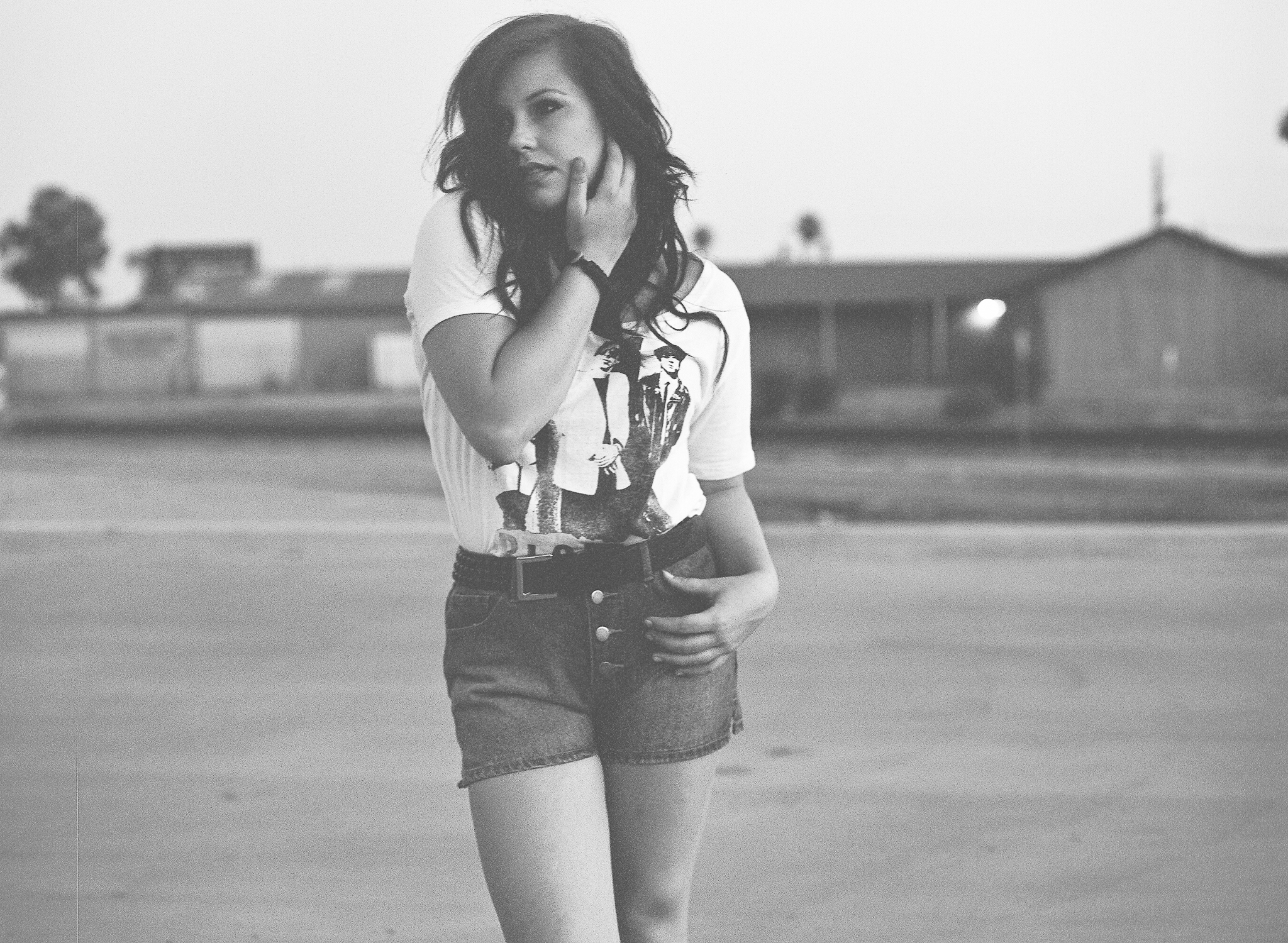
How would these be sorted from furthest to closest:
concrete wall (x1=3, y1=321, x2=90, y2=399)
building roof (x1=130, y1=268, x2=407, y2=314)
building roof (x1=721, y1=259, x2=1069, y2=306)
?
concrete wall (x1=3, y1=321, x2=90, y2=399)
building roof (x1=130, y1=268, x2=407, y2=314)
building roof (x1=721, y1=259, x2=1069, y2=306)

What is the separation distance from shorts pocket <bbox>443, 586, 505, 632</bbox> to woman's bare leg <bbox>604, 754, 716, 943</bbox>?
260mm

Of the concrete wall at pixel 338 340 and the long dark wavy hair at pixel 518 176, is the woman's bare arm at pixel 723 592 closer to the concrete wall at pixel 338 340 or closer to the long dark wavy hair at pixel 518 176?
the long dark wavy hair at pixel 518 176

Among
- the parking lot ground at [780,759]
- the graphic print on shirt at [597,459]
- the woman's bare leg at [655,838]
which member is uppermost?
the graphic print on shirt at [597,459]

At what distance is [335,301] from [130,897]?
51.2m

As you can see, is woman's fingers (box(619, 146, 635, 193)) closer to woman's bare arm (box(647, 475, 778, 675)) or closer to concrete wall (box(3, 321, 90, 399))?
woman's bare arm (box(647, 475, 778, 675))

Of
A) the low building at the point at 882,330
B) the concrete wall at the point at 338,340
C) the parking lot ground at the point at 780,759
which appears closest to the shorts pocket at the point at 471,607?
the parking lot ground at the point at 780,759

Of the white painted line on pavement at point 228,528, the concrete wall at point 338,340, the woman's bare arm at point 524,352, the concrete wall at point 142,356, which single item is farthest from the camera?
the concrete wall at point 142,356

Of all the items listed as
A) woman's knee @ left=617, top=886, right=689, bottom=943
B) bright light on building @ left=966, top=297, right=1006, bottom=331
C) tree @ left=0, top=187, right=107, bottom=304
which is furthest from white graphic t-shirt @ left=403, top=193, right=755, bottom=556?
tree @ left=0, top=187, right=107, bottom=304

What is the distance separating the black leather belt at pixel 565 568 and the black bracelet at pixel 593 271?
32 cm

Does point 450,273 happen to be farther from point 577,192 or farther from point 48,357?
point 48,357

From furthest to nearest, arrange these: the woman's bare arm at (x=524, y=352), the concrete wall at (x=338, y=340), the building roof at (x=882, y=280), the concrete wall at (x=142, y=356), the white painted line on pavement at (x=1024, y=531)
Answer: the concrete wall at (x=142, y=356) → the concrete wall at (x=338, y=340) → the building roof at (x=882, y=280) → the white painted line on pavement at (x=1024, y=531) → the woman's bare arm at (x=524, y=352)

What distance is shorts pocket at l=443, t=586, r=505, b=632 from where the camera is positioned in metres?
1.79

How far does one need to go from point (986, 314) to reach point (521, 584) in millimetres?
43223

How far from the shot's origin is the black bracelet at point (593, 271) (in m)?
1.73
